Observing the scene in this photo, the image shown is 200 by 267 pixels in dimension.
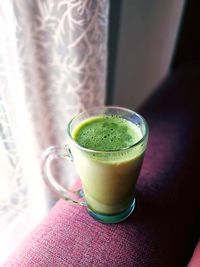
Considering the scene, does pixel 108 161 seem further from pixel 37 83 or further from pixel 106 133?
pixel 37 83

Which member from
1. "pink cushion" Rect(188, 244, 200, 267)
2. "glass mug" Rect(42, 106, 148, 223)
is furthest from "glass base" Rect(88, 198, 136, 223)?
"pink cushion" Rect(188, 244, 200, 267)

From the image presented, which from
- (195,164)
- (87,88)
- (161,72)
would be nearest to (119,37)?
(161,72)

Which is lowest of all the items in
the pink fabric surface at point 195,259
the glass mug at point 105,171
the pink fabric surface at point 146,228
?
the pink fabric surface at point 195,259

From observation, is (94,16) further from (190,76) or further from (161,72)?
(161,72)

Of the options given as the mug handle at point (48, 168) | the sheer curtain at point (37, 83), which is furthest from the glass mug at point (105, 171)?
the sheer curtain at point (37, 83)

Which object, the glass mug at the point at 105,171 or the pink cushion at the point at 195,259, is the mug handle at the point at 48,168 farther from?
the pink cushion at the point at 195,259

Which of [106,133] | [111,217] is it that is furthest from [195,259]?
[106,133]
